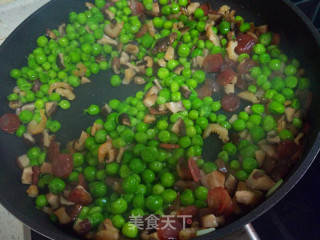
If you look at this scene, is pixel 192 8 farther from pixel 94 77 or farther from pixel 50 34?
pixel 50 34

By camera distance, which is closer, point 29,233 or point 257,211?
point 257,211

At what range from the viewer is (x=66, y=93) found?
2.85 meters

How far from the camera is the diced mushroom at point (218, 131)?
253cm

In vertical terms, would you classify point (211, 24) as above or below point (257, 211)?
above

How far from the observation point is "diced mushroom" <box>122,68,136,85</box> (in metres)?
2.88

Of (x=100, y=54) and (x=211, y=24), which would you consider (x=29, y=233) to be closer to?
(x=100, y=54)

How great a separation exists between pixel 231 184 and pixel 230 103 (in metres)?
0.75

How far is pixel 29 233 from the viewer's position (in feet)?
7.89

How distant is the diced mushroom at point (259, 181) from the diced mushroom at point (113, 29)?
185 cm

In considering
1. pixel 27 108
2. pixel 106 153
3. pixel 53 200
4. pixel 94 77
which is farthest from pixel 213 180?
pixel 27 108

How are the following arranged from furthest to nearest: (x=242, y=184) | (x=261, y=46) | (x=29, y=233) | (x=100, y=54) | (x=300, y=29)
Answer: (x=100, y=54), (x=261, y=46), (x=300, y=29), (x=29, y=233), (x=242, y=184)

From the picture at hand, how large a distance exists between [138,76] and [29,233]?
1.59 m

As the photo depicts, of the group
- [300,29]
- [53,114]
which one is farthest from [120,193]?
[300,29]

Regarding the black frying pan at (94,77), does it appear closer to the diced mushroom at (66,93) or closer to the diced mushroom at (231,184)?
the diced mushroom at (66,93)
